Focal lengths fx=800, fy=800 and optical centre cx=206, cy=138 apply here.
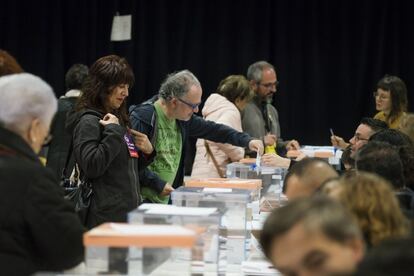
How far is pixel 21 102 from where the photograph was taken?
92.7 inches

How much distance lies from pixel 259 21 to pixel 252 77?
80.2 inches

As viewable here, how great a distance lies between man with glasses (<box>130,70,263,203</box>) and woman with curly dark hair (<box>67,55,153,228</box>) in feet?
1.24

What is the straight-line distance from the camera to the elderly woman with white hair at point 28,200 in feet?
7.34

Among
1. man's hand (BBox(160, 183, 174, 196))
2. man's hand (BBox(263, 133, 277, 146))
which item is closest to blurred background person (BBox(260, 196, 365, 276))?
man's hand (BBox(160, 183, 174, 196))

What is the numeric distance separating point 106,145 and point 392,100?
3.33 meters

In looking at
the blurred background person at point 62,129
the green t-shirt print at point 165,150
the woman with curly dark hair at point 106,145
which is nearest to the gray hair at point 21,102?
the woman with curly dark hair at point 106,145

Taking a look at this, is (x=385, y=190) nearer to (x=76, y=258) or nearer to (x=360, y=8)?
(x=76, y=258)

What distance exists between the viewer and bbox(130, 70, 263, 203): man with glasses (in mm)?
3932

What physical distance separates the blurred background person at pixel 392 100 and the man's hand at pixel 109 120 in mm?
3064

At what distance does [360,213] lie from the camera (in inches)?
78.0

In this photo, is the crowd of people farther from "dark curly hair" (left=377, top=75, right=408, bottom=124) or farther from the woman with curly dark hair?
"dark curly hair" (left=377, top=75, right=408, bottom=124)

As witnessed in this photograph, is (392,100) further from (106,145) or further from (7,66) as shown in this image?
(7,66)

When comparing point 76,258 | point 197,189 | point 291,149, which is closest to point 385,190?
point 76,258

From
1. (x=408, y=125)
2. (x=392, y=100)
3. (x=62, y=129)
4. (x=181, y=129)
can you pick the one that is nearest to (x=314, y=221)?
(x=181, y=129)
